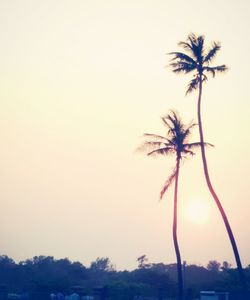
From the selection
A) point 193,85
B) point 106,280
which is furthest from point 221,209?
point 106,280

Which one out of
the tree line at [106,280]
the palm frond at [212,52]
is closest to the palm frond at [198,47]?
the palm frond at [212,52]

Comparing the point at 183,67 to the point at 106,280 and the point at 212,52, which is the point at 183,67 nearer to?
the point at 212,52

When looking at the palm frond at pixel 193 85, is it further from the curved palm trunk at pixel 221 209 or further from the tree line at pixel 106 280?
the tree line at pixel 106 280

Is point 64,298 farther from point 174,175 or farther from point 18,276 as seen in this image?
point 18,276

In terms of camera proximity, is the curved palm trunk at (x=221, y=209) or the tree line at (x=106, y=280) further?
the tree line at (x=106, y=280)

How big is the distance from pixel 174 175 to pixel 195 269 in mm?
71137

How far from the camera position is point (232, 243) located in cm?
3042

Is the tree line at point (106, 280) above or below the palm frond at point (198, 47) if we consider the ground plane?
below

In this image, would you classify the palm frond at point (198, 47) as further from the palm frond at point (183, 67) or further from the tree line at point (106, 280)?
the tree line at point (106, 280)

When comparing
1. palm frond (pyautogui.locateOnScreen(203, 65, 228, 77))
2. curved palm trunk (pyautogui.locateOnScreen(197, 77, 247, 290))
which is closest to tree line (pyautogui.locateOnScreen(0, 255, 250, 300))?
curved palm trunk (pyautogui.locateOnScreen(197, 77, 247, 290))

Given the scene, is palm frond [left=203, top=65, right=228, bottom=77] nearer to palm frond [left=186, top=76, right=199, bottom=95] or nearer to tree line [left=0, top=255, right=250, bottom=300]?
palm frond [left=186, top=76, right=199, bottom=95]

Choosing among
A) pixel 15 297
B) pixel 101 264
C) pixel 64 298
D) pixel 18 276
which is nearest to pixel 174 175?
pixel 64 298

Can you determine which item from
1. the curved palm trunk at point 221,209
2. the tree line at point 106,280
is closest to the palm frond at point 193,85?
the curved palm trunk at point 221,209

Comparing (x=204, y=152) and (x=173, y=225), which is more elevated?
(x=204, y=152)
